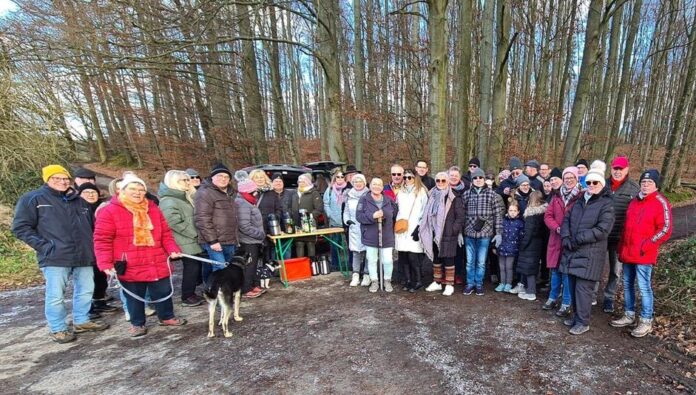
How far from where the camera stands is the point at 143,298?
13.4ft

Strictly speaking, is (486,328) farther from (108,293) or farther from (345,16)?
(345,16)

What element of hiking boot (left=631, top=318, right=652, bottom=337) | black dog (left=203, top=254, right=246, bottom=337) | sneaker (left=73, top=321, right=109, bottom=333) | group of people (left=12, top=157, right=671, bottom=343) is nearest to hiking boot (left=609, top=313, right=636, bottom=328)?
group of people (left=12, top=157, right=671, bottom=343)

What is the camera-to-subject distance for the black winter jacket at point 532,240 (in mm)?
4762

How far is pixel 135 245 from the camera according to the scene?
3.88 meters

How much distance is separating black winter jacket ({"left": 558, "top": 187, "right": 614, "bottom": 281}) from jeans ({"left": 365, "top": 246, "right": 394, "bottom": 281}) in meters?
2.45

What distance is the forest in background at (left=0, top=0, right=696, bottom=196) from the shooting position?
7.23m

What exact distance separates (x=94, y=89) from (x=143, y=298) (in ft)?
48.3

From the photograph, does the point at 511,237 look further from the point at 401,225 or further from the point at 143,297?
the point at 143,297

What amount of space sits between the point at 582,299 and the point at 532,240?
1.06 metres

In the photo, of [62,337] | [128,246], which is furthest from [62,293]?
[128,246]

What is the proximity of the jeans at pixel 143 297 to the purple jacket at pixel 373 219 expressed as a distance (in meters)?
2.92

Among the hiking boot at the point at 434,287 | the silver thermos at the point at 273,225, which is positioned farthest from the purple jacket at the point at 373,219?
the silver thermos at the point at 273,225

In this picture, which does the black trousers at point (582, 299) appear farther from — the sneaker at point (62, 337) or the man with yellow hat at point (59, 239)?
the sneaker at point (62, 337)

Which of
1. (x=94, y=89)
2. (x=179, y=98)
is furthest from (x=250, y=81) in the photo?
(x=94, y=89)
